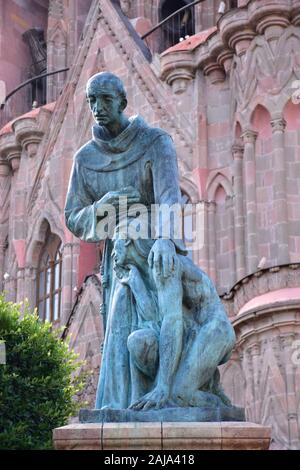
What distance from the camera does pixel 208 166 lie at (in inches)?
1427

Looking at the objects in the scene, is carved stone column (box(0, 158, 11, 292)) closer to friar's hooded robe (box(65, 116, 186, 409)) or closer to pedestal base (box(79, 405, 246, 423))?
friar's hooded robe (box(65, 116, 186, 409))

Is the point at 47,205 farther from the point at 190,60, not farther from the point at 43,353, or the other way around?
the point at 43,353

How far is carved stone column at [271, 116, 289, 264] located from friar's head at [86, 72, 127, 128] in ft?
65.8

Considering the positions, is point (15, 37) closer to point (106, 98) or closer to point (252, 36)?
point (252, 36)

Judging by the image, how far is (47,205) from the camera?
41.5 meters

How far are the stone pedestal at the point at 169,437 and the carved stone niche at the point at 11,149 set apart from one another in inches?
1303

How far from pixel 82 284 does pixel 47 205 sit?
3.73 m

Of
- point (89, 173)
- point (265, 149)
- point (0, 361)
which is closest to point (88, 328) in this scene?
point (265, 149)

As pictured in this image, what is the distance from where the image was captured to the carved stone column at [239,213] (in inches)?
1331

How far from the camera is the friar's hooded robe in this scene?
11938 millimetres

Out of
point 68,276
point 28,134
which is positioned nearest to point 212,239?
point 68,276

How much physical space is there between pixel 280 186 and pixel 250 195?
970mm

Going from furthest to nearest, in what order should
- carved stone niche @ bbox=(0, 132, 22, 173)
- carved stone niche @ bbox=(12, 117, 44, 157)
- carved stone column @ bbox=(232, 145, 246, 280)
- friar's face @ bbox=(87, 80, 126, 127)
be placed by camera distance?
carved stone niche @ bbox=(0, 132, 22, 173)
carved stone niche @ bbox=(12, 117, 44, 157)
carved stone column @ bbox=(232, 145, 246, 280)
friar's face @ bbox=(87, 80, 126, 127)

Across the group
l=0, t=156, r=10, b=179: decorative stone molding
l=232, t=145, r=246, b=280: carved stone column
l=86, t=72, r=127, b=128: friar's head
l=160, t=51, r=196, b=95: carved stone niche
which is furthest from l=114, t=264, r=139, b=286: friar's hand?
l=0, t=156, r=10, b=179: decorative stone molding
